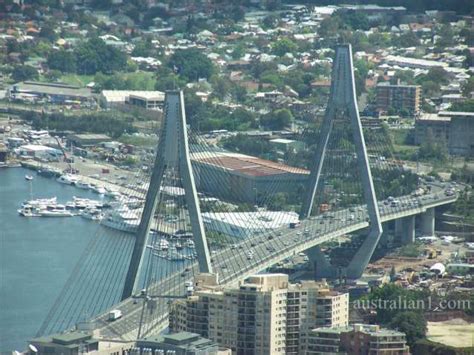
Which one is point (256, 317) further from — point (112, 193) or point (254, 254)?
point (112, 193)

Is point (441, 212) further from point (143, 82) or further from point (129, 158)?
point (143, 82)

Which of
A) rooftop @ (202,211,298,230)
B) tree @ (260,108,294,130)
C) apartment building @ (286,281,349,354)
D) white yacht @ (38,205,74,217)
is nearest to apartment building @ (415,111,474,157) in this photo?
tree @ (260,108,294,130)

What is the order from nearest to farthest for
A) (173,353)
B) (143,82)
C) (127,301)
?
1. (173,353)
2. (127,301)
3. (143,82)

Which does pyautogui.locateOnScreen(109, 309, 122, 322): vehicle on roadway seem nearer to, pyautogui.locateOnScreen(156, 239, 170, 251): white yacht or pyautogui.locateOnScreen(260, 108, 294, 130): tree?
pyautogui.locateOnScreen(156, 239, 170, 251): white yacht

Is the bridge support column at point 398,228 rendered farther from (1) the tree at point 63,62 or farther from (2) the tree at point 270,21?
(2) the tree at point 270,21

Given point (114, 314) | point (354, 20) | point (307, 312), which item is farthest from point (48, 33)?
point (307, 312)

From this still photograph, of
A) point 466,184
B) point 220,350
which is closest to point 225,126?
point 466,184

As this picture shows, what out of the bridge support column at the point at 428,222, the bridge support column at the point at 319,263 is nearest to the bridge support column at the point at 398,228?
the bridge support column at the point at 428,222

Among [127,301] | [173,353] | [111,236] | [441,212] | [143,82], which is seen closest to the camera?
[173,353]
